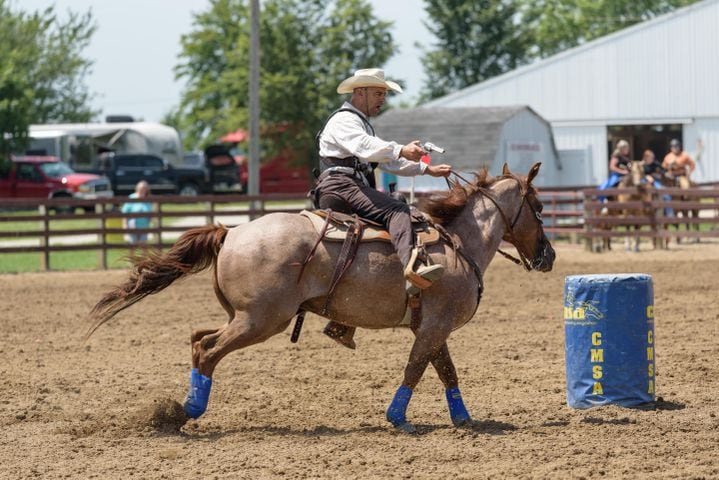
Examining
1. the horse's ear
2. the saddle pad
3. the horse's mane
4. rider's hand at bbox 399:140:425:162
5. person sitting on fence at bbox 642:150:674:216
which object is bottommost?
the saddle pad

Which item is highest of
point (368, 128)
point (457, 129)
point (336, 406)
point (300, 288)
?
point (457, 129)

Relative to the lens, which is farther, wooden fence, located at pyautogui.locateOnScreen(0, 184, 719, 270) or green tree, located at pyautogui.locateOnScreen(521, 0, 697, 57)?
green tree, located at pyautogui.locateOnScreen(521, 0, 697, 57)

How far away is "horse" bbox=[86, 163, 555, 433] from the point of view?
739 centimetres

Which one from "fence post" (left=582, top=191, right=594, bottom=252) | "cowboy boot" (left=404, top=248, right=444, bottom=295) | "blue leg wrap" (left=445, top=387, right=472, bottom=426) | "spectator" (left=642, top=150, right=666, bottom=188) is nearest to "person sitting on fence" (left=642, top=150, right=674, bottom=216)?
"spectator" (left=642, top=150, right=666, bottom=188)

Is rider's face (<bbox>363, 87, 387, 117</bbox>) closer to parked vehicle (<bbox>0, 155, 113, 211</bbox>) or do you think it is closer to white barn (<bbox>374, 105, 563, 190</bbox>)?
white barn (<bbox>374, 105, 563, 190</bbox>)

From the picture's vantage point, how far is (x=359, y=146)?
7.41 m

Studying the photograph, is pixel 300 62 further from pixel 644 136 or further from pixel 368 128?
pixel 368 128

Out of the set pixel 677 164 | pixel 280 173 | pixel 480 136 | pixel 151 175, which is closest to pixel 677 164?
pixel 677 164

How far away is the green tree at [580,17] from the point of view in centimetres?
7544

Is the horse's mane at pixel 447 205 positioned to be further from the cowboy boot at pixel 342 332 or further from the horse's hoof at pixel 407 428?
the horse's hoof at pixel 407 428

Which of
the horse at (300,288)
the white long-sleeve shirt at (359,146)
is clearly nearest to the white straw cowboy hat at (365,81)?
the white long-sleeve shirt at (359,146)

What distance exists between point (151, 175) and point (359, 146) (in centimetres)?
3577

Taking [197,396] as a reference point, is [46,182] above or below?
above

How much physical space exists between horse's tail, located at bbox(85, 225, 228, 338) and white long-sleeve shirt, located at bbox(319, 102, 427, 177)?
36.3 inches
